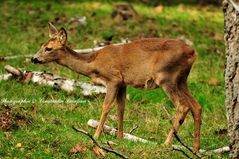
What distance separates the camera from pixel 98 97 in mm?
10258

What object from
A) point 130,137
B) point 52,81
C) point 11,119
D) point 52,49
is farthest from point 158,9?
point 11,119

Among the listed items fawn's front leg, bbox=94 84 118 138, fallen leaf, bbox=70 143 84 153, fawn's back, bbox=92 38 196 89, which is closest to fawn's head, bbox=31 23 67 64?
fawn's back, bbox=92 38 196 89

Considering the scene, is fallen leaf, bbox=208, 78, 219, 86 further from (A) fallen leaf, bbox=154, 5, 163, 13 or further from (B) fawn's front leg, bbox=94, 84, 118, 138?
(A) fallen leaf, bbox=154, 5, 163, 13

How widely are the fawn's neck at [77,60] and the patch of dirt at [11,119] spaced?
1.17m

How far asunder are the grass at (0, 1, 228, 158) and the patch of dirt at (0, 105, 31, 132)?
2.1 inches

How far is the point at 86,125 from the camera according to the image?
29.6 feet

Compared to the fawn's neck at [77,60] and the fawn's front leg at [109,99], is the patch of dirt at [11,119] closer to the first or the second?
the fawn's front leg at [109,99]

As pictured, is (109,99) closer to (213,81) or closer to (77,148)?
(77,148)

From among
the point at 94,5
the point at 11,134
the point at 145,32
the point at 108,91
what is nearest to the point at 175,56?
the point at 108,91

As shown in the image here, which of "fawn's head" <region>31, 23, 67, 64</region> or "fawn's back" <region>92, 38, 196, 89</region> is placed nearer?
"fawn's back" <region>92, 38, 196, 89</region>

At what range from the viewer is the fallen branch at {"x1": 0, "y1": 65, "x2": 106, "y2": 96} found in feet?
34.2

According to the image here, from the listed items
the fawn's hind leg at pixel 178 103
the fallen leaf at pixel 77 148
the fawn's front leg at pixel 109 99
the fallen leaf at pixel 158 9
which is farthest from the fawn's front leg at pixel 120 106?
the fallen leaf at pixel 158 9

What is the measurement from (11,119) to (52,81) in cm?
269

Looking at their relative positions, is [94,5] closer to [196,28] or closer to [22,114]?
[196,28]
